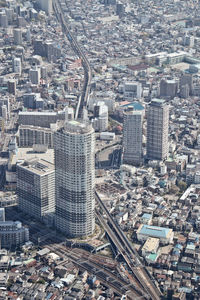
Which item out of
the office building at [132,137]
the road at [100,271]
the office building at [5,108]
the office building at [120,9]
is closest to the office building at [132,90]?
the office building at [5,108]

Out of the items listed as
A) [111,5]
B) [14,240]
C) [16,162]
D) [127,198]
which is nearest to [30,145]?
[16,162]

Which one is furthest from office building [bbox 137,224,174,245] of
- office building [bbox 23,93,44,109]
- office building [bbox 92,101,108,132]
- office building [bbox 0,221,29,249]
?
office building [bbox 23,93,44,109]

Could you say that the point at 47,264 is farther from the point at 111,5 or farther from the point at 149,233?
the point at 111,5

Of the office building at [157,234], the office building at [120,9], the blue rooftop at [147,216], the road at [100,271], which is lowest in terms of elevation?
the road at [100,271]

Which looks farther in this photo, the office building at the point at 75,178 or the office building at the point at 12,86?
the office building at the point at 12,86

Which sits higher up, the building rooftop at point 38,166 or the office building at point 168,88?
the office building at point 168,88

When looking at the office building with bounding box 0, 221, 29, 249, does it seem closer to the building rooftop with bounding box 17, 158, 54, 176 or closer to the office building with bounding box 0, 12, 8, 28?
the building rooftop with bounding box 17, 158, 54, 176

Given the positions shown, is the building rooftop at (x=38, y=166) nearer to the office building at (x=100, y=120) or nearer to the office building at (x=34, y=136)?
the office building at (x=34, y=136)
